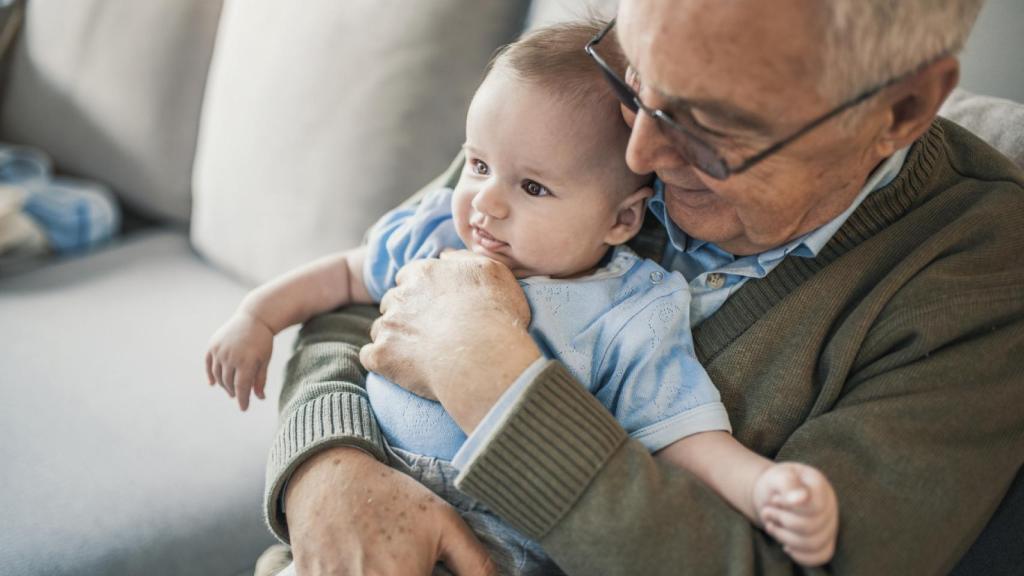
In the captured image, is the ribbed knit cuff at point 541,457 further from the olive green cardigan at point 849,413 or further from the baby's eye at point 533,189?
the baby's eye at point 533,189

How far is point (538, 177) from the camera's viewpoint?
1.10 metres

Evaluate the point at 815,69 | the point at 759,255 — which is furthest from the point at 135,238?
the point at 815,69

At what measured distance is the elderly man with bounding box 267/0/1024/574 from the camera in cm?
90

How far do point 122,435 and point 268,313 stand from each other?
44 cm

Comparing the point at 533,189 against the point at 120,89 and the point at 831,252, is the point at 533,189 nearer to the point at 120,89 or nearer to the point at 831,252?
the point at 831,252

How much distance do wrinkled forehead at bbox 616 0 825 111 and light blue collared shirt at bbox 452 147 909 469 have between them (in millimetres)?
236

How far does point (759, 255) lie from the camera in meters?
1.12

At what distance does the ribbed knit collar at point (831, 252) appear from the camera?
3.54 ft

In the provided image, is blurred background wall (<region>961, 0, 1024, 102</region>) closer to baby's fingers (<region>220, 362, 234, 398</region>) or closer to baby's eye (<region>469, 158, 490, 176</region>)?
baby's eye (<region>469, 158, 490, 176</region>)

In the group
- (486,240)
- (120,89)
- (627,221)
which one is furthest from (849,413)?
(120,89)

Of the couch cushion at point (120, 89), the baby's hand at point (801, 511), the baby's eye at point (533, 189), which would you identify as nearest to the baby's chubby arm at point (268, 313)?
the baby's eye at point (533, 189)

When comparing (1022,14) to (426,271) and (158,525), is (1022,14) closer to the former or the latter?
(426,271)

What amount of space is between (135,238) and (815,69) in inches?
72.0

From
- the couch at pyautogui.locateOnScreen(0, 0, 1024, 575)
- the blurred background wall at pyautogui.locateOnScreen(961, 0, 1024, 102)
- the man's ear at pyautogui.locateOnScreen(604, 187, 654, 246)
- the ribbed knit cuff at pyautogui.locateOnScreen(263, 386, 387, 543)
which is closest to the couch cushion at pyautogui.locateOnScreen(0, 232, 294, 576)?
the couch at pyautogui.locateOnScreen(0, 0, 1024, 575)
